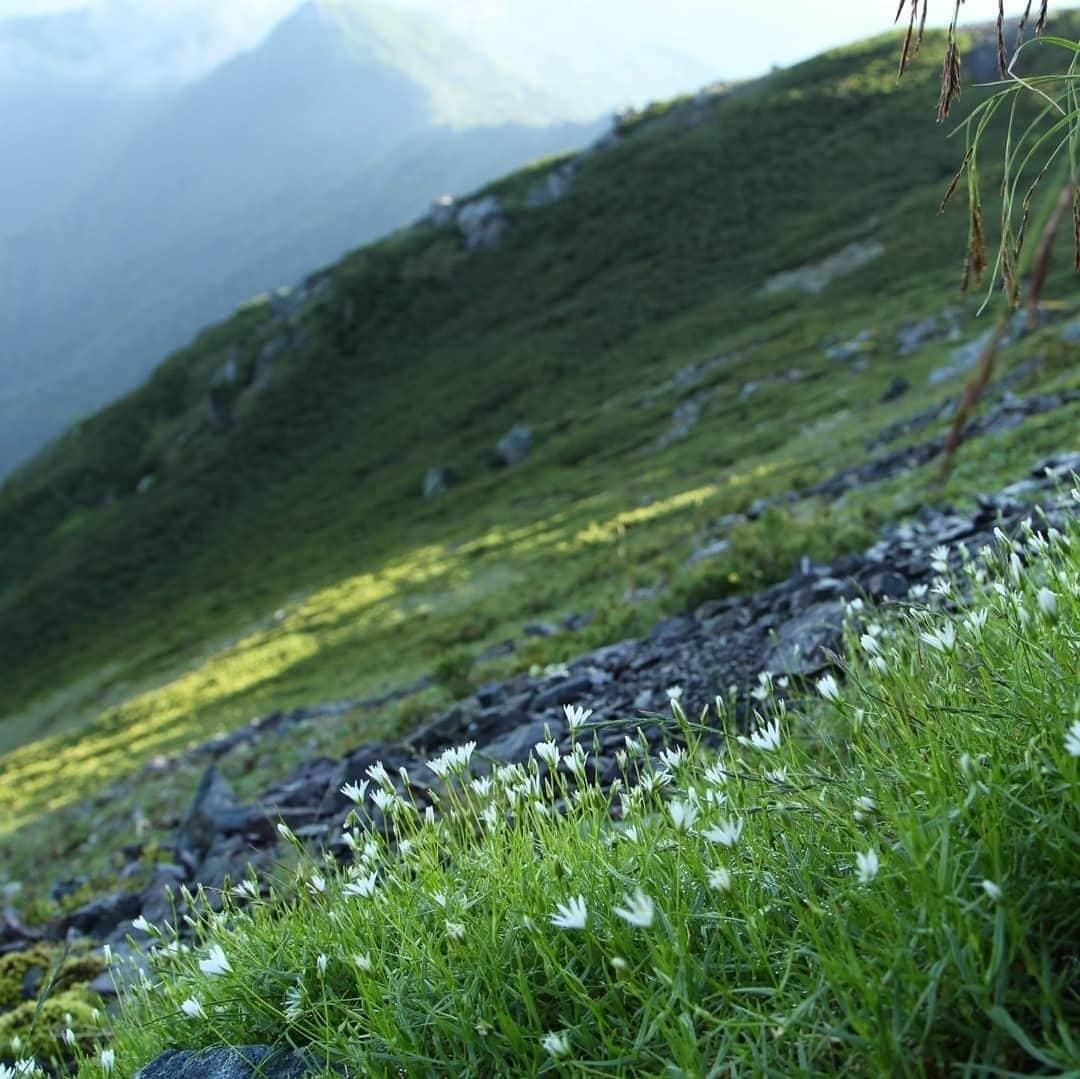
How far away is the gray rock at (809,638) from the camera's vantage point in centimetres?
722

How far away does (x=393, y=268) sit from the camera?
344 ft

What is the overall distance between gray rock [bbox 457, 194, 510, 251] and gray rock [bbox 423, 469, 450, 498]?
44.4 m

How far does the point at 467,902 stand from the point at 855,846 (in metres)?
1.37

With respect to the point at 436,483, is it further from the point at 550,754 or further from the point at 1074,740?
the point at 1074,740

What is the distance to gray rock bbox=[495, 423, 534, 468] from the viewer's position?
6256cm

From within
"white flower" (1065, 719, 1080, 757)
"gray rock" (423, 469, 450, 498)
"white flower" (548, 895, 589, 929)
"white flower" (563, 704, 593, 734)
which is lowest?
"gray rock" (423, 469, 450, 498)

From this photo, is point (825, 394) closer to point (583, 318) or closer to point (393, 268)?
point (583, 318)

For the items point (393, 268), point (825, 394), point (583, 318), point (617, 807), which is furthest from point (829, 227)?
point (617, 807)

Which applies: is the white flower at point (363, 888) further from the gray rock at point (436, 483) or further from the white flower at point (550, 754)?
the gray rock at point (436, 483)

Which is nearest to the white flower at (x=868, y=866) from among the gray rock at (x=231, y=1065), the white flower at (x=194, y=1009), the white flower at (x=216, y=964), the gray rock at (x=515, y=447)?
the gray rock at (x=231, y=1065)

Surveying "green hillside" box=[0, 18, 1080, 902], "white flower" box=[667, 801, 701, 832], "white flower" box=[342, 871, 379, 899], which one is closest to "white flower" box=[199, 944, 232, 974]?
"white flower" box=[342, 871, 379, 899]

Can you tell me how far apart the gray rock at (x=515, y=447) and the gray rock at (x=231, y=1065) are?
191 ft

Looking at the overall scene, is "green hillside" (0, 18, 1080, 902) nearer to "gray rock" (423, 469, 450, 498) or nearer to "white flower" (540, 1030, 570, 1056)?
"gray rock" (423, 469, 450, 498)

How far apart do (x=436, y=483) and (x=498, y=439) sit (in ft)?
19.4
